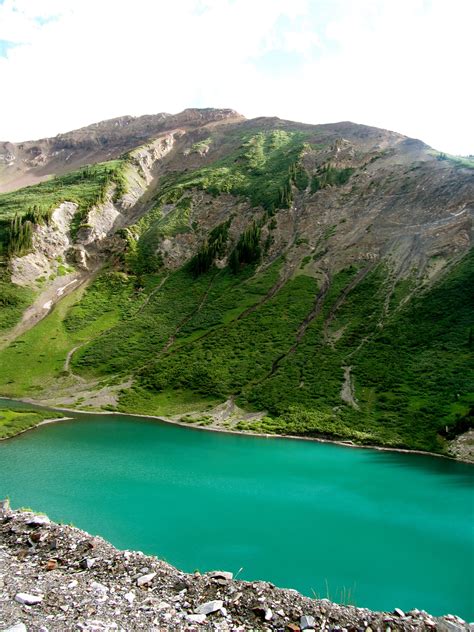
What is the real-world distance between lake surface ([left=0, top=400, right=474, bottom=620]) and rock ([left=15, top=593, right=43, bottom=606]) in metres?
9.92

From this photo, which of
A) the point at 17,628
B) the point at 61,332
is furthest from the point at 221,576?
the point at 61,332

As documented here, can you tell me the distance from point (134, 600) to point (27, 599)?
9.82 feet

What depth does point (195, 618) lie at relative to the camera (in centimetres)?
1185

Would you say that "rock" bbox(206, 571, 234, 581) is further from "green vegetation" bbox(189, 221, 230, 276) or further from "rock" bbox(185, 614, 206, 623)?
"green vegetation" bbox(189, 221, 230, 276)

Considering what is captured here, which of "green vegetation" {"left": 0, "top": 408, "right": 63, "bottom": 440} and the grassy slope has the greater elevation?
the grassy slope

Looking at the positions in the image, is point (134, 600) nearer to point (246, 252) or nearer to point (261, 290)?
point (261, 290)

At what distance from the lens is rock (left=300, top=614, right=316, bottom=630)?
12.0 metres

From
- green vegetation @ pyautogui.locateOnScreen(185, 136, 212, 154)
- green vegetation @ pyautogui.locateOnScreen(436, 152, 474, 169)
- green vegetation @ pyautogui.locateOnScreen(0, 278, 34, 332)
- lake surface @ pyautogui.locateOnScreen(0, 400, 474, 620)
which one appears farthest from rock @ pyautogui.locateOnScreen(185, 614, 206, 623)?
green vegetation @ pyautogui.locateOnScreen(185, 136, 212, 154)

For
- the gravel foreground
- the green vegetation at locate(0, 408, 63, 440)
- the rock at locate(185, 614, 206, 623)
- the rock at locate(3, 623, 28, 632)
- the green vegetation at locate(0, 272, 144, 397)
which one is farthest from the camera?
the green vegetation at locate(0, 272, 144, 397)

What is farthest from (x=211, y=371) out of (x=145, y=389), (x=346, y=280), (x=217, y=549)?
(x=217, y=549)

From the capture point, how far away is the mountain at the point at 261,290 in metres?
66.4

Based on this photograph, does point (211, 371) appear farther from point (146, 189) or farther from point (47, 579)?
point (146, 189)

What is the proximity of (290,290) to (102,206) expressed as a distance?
74.8 metres

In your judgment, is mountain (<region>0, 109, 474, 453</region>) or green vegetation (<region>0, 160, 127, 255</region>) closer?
mountain (<region>0, 109, 474, 453</region>)
